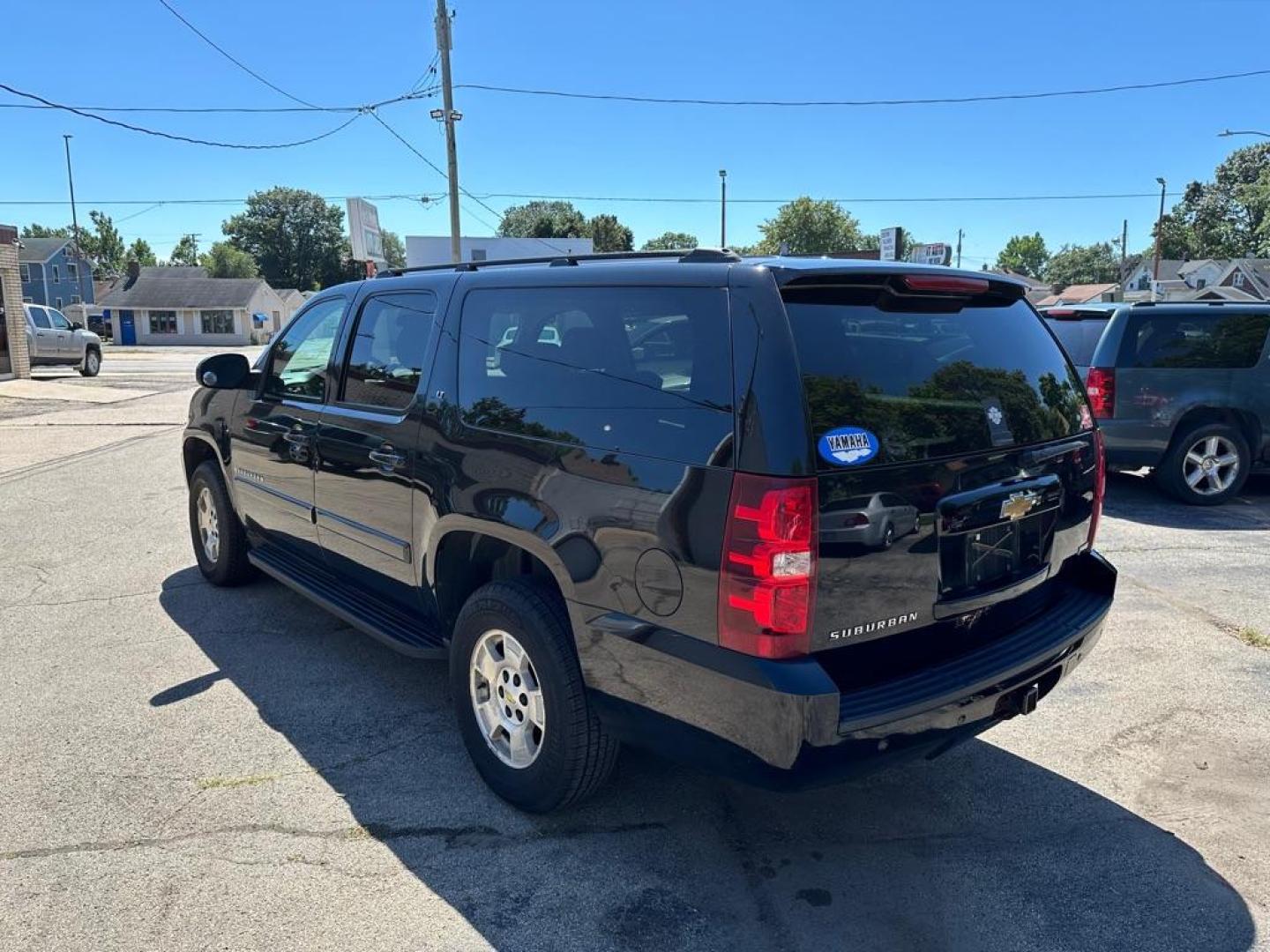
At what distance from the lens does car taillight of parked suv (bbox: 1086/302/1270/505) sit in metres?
7.93

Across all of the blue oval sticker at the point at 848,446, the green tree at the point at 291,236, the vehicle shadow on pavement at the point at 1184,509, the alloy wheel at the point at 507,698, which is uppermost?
the green tree at the point at 291,236

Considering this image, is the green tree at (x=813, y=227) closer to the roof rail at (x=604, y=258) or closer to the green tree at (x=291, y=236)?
the green tree at (x=291, y=236)

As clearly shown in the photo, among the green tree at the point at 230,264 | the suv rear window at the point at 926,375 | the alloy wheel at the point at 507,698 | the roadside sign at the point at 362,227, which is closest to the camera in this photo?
the suv rear window at the point at 926,375

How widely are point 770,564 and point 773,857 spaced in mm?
1184

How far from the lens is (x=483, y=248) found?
50.3m

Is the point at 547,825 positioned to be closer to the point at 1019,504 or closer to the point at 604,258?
the point at 1019,504

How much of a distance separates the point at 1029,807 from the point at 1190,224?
95.8 meters

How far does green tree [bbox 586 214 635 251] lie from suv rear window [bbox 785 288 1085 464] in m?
72.2

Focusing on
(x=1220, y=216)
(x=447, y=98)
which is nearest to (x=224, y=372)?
(x=447, y=98)

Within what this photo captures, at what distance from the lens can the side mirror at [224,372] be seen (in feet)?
16.0

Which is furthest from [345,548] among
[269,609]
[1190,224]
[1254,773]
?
[1190,224]

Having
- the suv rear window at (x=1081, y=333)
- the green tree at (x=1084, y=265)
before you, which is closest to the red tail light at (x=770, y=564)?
the suv rear window at (x=1081, y=333)

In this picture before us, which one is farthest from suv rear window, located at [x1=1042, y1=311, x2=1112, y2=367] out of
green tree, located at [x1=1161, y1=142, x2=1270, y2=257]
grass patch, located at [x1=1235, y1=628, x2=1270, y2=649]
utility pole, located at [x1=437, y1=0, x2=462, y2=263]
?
green tree, located at [x1=1161, y1=142, x2=1270, y2=257]

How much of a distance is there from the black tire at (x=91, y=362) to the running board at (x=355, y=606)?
2529 cm
